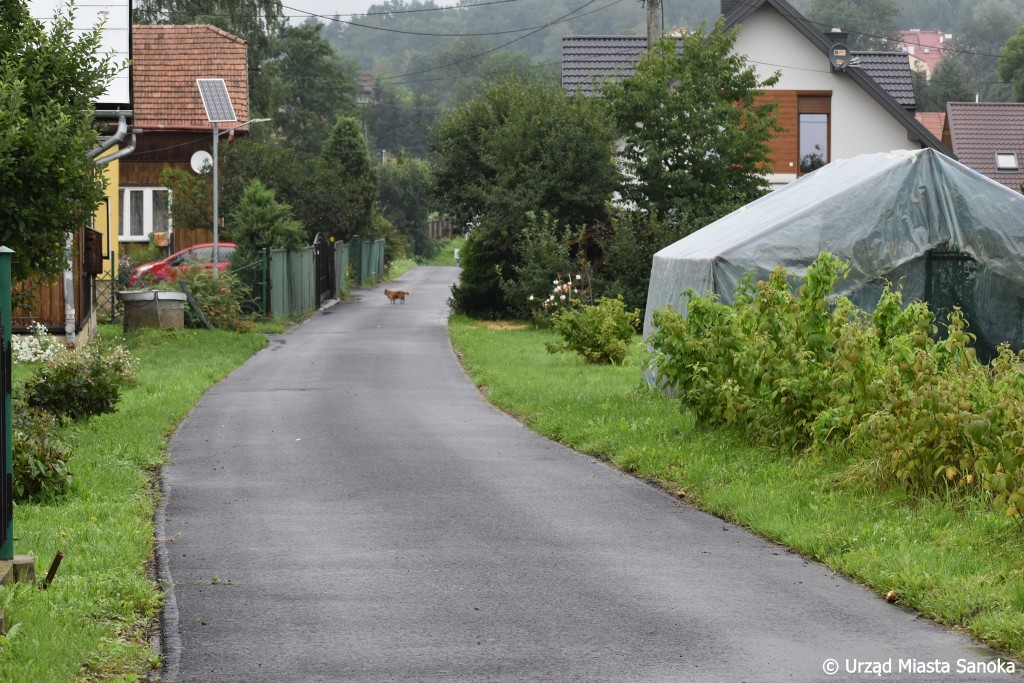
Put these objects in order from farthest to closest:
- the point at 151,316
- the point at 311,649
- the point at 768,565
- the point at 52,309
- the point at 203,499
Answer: the point at 151,316
the point at 52,309
the point at 203,499
the point at 768,565
the point at 311,649

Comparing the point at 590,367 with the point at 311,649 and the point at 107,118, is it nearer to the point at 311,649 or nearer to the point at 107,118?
the point at 107,118

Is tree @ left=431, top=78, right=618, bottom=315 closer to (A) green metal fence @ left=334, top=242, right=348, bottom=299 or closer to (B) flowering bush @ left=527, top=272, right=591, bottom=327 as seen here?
(B) flowering bush @ left=527, top=272, right=591, bottom=327

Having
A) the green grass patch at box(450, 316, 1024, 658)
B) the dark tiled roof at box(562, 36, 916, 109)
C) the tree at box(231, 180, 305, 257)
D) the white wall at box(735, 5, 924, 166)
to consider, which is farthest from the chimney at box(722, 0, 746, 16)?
the green grass patch at box(450, 316, 1024, 658)

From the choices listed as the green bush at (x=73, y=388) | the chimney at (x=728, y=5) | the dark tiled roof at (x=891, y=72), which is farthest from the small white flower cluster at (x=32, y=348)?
the dark tiled roof at (x=891, y=72)

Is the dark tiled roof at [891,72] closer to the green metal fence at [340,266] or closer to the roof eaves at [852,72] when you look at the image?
the roof eaves at [852,72]

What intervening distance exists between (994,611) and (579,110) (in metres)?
27.4

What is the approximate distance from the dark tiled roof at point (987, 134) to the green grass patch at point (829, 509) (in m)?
40.8

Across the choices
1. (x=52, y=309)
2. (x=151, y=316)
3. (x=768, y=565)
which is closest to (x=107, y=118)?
(x=52, y=309)

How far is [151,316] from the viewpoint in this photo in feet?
92.9

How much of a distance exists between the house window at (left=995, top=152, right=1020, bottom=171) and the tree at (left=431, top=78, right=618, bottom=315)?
25589mm

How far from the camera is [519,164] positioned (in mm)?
33188

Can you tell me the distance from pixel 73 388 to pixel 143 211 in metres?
31.6

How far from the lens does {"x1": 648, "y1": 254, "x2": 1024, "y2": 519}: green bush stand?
9016mm

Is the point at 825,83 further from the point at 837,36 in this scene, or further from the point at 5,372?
the point at 5,372
